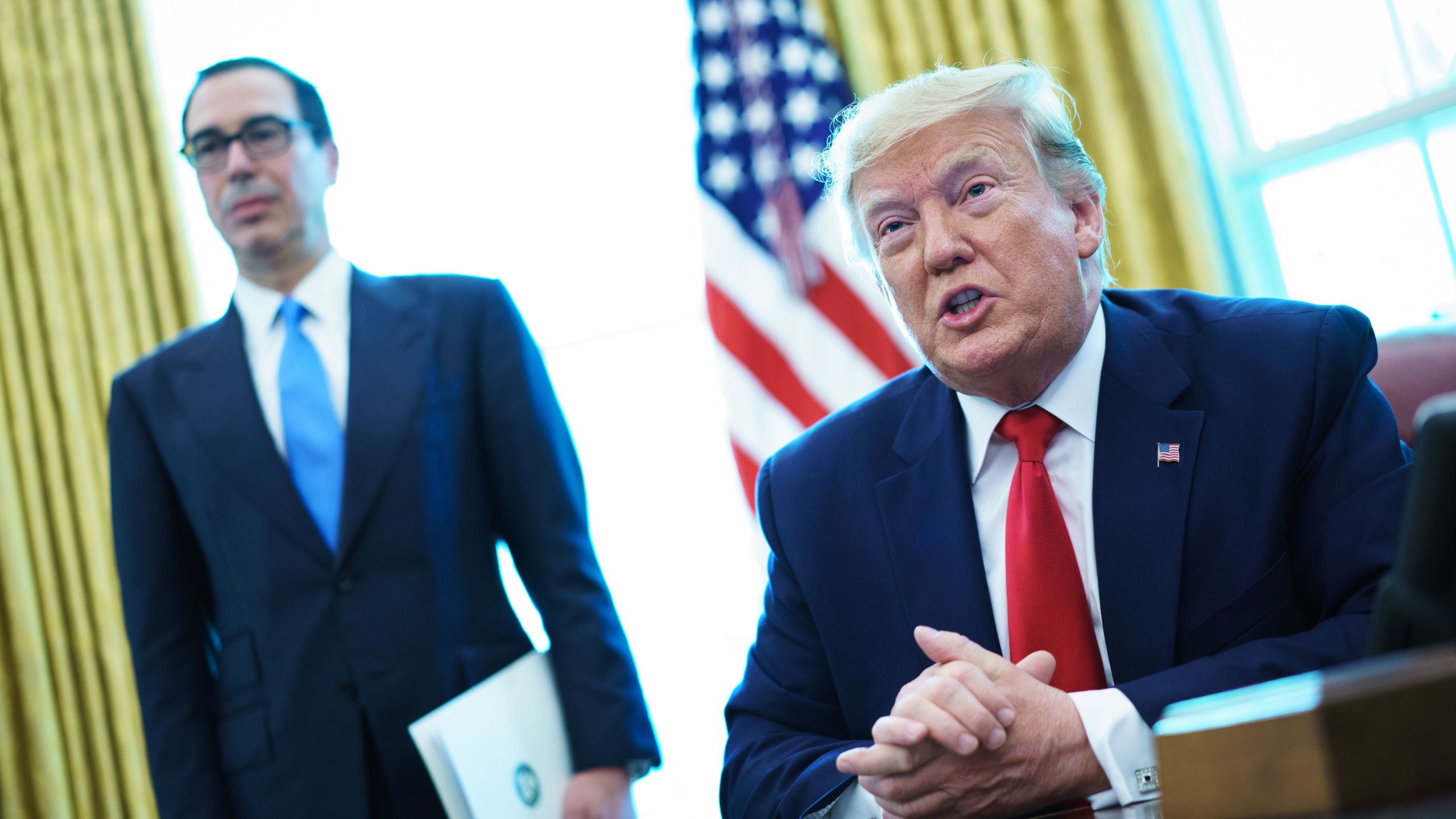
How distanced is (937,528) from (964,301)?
0.35m

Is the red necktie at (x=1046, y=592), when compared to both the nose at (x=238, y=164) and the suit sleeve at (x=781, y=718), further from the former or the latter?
the nose at (x=238, y=164)

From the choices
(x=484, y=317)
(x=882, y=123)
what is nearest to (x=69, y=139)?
(x=484, y=317)

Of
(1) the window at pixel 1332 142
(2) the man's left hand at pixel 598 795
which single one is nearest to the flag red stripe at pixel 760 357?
(1) the window at pixel 1332 142

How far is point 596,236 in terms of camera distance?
3854 mm

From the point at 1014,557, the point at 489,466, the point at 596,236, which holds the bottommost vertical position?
the point at 1014,557

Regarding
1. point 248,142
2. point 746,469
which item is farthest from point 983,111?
point 746,469

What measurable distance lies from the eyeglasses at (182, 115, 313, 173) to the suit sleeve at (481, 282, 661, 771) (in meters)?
0.53

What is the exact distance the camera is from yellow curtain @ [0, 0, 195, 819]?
3918 millimetres

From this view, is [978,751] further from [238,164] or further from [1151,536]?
[238,164]

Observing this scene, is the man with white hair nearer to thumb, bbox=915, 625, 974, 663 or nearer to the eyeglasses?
thumb, bbox=915, 625, 974, 663

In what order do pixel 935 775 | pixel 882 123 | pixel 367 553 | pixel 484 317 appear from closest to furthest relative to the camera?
pixel 935 775 < pixel 882 123 < pixel 367 553 < pixel 484 317

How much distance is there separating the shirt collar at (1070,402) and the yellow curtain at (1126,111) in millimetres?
1431

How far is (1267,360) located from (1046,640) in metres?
0.52

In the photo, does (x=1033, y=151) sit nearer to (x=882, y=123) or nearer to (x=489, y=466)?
(x=882, y=123)
